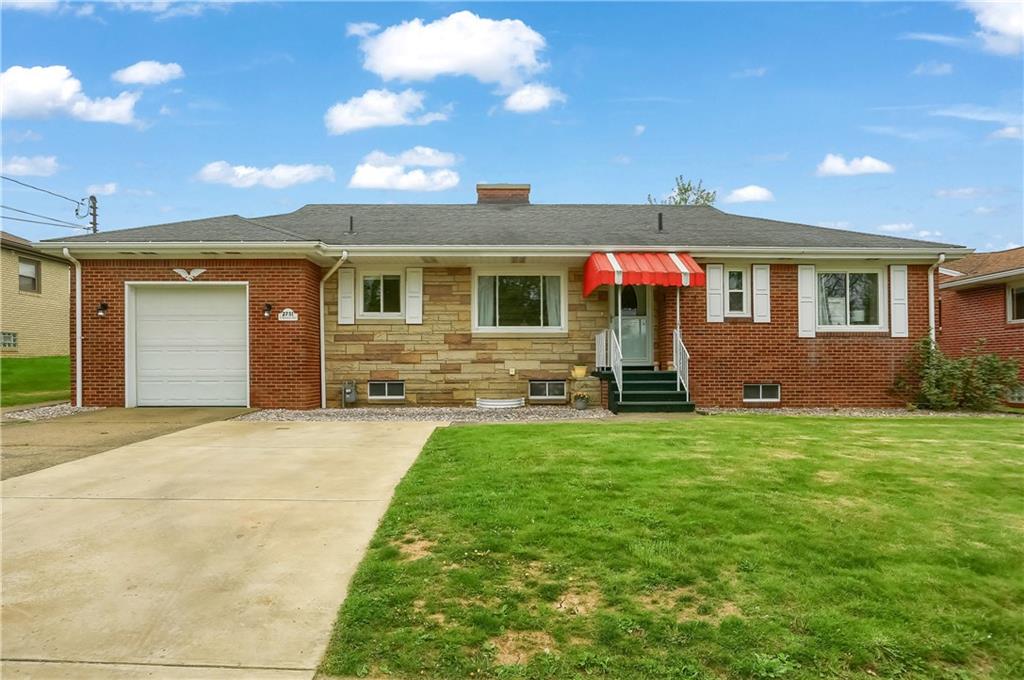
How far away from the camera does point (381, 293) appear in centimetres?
1257

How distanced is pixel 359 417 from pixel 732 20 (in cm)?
1431

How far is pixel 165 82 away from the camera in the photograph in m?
21.3

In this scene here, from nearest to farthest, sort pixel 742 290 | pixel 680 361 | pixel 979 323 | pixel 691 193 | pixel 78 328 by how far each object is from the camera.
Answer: pixel 78 328 < pixel 680 361 < pixel 742 290 < pixel 979 323 < pixel 691 193

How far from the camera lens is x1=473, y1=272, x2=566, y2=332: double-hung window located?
41.5 feet

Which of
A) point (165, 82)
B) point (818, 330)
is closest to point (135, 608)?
point (818, 330)

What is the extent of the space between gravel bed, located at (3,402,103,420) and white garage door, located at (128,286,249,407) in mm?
1010

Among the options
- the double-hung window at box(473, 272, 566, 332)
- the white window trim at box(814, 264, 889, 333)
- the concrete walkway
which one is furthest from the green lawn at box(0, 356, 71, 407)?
the white window trim at box(814, 264, 889, 333)

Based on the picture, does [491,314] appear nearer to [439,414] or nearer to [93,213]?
[439,414]

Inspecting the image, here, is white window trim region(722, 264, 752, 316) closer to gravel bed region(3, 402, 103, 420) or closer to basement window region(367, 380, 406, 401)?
basement window region(367, 380, 406, 401)

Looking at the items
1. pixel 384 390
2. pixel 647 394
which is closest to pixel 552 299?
pixel 647 394

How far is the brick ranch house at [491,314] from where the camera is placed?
1145cm

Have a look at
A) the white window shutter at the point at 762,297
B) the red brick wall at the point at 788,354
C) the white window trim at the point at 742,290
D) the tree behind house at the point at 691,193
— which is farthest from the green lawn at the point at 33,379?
the tree behind house at the point at 691,193

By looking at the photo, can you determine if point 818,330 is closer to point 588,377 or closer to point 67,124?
point 588,377

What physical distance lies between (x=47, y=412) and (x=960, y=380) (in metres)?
17.8
